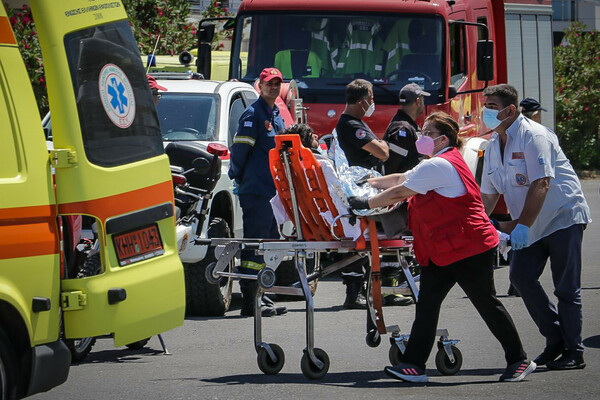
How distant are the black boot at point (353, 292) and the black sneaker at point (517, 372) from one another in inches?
131

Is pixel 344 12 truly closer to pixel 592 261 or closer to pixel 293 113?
pixel 293 113

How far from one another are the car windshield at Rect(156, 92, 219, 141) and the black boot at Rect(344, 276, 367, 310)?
5.95 feet

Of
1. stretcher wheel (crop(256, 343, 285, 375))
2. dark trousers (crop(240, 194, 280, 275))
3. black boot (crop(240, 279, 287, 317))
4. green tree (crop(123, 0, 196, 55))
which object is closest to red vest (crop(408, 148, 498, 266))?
stretcher wheel (crop(256, 343, 285, 375))

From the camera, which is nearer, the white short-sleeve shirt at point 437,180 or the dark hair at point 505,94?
the white short-sleeve shirt at point 437,180

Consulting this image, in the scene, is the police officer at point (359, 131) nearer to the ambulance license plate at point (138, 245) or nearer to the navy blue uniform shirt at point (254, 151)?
the navy blue uniform shirt at point (254, 151)

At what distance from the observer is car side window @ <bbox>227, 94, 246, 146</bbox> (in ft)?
37.1

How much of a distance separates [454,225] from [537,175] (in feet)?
2.86

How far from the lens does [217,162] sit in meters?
9.60

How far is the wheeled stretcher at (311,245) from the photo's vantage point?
7.63 metres

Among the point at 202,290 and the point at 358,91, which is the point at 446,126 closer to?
the point at 358,91

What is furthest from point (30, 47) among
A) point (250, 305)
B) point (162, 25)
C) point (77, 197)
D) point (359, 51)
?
point (162, 25)

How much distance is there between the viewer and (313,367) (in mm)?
7500

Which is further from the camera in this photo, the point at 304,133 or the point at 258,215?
the point at 258,215

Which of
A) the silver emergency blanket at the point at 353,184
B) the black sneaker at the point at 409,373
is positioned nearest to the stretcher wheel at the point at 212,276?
the silver emergency blanket at the point at 353,184
